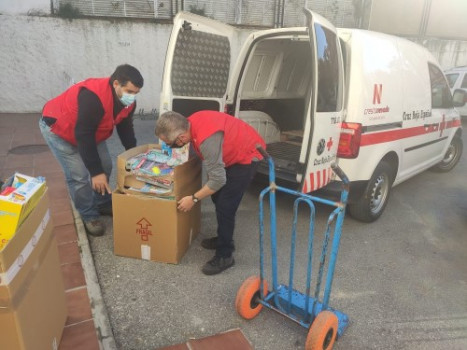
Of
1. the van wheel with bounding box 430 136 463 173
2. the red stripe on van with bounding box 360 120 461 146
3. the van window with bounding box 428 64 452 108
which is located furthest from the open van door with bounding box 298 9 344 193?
the van wheel with bounding box 430 136 463 173

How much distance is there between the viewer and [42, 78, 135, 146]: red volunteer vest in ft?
9.59

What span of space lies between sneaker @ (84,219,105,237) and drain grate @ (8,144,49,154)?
130 inches

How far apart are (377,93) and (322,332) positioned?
2399mm

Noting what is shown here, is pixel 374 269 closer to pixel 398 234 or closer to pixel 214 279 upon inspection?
pixel 398 234

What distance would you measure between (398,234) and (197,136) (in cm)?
260

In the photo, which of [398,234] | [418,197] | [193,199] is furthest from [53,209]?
[418,197]

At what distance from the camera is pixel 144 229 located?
2998 millimetres

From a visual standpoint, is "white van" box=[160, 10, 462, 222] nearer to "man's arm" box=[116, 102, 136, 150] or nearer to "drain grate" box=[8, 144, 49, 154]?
"man's arm" box=[116, 102, 136, 150]

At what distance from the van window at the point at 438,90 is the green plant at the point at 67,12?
8.27 metres

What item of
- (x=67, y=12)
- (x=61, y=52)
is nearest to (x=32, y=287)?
(x=61, y=52)

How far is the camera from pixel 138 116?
32.5 ft

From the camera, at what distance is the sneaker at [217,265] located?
301 centimetres

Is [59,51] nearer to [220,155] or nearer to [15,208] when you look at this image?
[220,155]

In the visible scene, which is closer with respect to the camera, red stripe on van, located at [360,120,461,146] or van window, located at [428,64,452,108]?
red stripe on van, located at [360,120,461,146]
